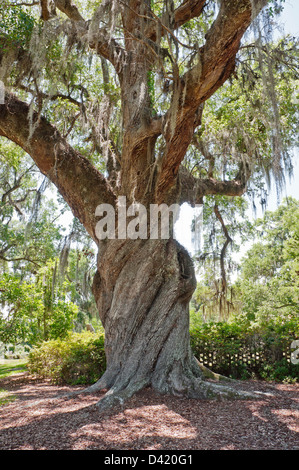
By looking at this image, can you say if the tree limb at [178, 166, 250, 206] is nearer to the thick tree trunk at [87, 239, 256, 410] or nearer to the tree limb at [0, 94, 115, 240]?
the thick tree trunk at [87, 239, 256, 410]

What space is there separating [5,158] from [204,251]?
6571 mm

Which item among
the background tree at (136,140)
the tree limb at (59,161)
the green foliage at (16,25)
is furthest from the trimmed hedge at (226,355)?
the green foliage at (16,25)

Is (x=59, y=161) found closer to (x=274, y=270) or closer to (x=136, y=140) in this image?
(x=136, y=140)

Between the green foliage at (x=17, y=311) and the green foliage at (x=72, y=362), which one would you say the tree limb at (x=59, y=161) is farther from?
the green foliage at (x=17, y=311)

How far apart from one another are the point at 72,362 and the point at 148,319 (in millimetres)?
2452

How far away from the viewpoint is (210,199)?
8.88 metres

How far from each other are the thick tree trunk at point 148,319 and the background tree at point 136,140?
0.05 ft

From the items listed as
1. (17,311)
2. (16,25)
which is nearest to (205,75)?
(16,25)

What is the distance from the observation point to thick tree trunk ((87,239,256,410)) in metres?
4.71

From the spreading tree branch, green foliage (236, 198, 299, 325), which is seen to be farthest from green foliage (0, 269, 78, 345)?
green foliage (236, 198, 299, 325)
